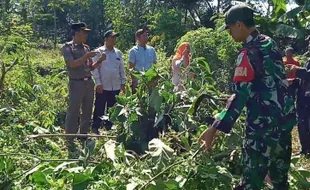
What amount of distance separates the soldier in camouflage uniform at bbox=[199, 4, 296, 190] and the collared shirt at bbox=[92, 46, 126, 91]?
3663mm

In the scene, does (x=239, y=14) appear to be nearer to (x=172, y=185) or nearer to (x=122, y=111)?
(x=172, y=185)

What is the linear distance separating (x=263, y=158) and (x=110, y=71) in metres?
3.87

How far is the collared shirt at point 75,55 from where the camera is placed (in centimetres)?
594

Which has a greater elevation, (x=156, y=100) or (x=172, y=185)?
(x=156, y=100)

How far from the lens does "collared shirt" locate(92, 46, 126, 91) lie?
22.9 ft

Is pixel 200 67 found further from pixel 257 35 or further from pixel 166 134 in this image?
pixel 257 35

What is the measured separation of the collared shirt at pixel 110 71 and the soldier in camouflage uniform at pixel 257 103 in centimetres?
366

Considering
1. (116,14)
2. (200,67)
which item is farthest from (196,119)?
(116,14)

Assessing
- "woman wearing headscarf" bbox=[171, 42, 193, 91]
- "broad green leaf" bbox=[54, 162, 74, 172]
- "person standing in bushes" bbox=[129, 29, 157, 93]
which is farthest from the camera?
"person standing in bushes" bbox=[129, 29, 157, 93]

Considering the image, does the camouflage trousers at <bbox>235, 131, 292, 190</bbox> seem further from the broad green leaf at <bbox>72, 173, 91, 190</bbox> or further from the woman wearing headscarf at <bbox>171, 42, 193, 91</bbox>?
the woman wearing headscarf at <bbox>171, 42, 193, 91</bbox>

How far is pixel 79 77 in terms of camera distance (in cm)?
616

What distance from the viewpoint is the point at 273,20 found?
774cm

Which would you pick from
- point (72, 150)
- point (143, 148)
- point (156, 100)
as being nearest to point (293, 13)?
point (156, 100)

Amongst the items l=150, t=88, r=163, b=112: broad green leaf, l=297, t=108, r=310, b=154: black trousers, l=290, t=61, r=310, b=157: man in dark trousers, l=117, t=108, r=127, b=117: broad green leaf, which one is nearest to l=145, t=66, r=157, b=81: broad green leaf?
l=150, t=88, r=163, b=112: broad green leaf
